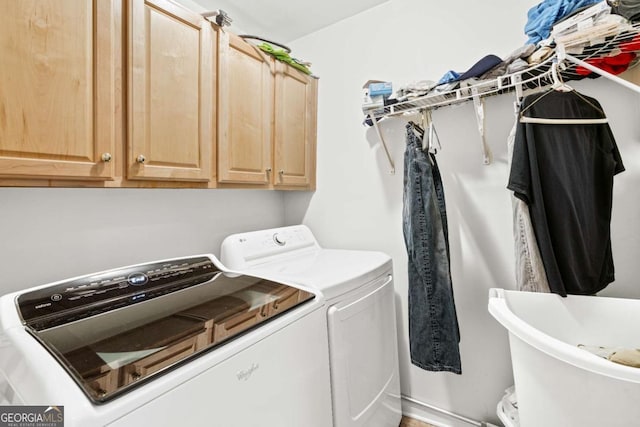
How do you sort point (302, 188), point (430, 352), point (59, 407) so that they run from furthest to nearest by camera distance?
point (302, 188) < point (430, 352) < point (59, 407)

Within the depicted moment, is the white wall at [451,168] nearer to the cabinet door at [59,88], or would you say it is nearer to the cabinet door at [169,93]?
the cabinet door at [169,93]

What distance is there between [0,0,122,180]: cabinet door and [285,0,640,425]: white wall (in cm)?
142

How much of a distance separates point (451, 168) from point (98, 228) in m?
1.89

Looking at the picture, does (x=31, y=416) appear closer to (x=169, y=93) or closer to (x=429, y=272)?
(x=169, y=93)

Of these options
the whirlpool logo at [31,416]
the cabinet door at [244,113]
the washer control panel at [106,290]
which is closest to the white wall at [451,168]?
the cabinet door at [244,113]

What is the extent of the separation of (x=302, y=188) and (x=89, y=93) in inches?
53.0

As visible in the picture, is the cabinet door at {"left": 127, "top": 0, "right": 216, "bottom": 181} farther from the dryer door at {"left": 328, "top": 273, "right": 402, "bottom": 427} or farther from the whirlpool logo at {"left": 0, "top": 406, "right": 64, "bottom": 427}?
the dryer door at {"left": 328, "top": 273, "right": 402, "bottom": 427}

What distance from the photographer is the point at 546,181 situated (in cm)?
120

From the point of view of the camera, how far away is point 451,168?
1803mm

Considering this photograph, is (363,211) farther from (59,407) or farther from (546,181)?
(59,407)

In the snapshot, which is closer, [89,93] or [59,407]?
[59,407]

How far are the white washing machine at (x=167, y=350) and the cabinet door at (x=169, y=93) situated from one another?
0.48 metres

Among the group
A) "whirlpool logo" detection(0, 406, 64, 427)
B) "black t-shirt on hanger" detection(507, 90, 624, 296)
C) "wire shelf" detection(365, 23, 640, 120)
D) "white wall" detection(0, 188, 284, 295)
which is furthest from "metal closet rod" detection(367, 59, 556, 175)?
"whirlpool logo" detection(0, 406, 64, 427)

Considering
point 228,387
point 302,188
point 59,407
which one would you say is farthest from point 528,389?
point 302,188
